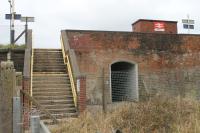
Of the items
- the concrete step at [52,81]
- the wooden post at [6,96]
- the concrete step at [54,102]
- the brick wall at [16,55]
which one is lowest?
the concrete step at [54,102]

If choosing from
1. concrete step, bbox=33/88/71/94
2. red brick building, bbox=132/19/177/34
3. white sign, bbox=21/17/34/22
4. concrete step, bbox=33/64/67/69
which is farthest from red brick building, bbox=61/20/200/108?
concrete step, bbox=33/88/71/94

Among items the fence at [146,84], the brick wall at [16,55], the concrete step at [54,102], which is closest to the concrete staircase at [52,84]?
the concrete step at [54,102]

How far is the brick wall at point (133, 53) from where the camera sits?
70.3ft

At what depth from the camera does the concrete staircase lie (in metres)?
15.5

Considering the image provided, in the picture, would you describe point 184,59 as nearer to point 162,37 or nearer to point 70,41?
point 162,37

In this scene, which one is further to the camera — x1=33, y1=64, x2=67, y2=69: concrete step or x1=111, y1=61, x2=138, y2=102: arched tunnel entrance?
x1=111, y1=61, x2=138, y2=102: arched tunnel entrance

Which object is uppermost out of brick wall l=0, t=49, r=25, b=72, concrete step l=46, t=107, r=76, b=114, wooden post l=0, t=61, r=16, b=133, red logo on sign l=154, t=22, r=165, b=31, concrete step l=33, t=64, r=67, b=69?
red logo on sign l=154, t=22, r=165, b=31

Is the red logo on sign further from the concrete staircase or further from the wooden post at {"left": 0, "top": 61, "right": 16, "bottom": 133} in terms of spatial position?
the wooden post at {"left": 0, "top": 61, "right": 16, "bottom": 133}

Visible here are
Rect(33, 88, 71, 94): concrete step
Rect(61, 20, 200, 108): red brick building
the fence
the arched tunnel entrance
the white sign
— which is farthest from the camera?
the white sign

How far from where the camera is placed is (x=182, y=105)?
8695 millimetres

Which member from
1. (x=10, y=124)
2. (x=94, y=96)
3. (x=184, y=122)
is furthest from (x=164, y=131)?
(x=94, y=96)

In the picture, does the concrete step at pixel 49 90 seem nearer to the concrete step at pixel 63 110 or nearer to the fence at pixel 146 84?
the concrete step at pixel 63 110

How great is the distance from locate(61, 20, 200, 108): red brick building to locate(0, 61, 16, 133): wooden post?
14.0 m

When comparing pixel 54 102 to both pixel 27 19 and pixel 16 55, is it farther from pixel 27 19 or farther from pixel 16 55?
pixel 27 19
